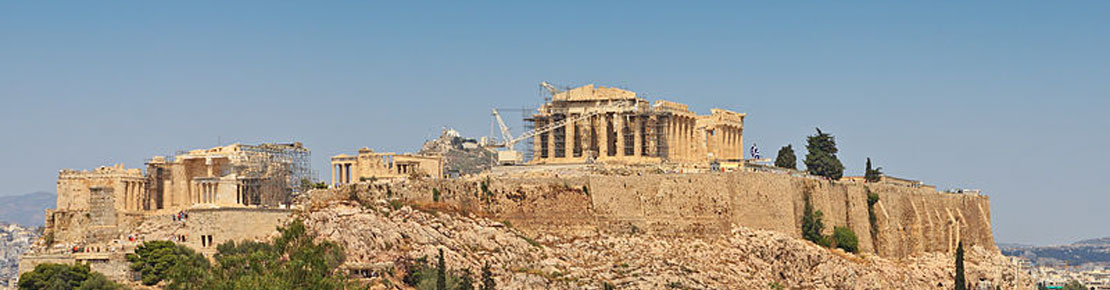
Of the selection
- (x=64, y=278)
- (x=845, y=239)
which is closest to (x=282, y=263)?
(x=64, y=278)

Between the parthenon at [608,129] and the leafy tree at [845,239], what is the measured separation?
337 inches

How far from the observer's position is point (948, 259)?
101562mm

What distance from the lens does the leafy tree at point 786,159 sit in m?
96.6

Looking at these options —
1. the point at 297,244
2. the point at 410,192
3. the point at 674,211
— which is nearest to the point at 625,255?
the point at 674,211

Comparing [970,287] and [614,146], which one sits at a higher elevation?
[614,146]

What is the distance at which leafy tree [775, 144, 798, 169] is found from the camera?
317 ft

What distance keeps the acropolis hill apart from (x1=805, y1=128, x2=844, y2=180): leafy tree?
135 centimetres

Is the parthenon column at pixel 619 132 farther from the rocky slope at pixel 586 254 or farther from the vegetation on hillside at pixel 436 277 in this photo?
the vegetation on hillside at pixel 436 277

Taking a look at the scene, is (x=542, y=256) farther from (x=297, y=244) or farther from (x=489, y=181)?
(x=297, y=244)

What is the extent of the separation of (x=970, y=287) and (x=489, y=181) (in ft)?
121

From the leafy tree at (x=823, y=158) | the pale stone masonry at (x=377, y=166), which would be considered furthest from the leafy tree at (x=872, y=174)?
the pale stone masonry at (x=377, y=166)

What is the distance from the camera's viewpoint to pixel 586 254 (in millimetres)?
76500

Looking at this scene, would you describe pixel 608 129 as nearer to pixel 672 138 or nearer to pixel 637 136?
pixel 637 136

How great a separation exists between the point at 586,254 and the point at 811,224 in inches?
617
